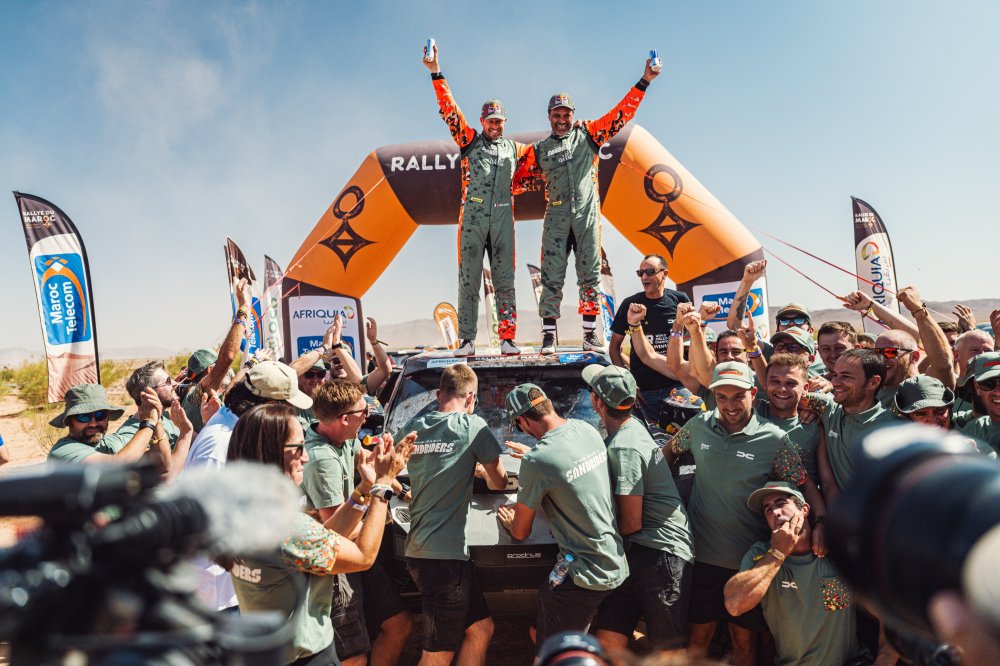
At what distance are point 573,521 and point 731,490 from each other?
780 millimetres

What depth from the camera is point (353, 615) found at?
9.24 feet

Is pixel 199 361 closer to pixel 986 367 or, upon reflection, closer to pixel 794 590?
pixel 794 590

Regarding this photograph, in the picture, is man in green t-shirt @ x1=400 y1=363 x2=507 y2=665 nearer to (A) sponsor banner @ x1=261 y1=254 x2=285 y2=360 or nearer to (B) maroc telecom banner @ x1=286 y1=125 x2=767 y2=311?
(B) maroc telecom banner @ x1=286 y1=125 x2=767 y2=311

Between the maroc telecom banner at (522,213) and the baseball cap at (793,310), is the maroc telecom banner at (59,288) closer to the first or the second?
the maroc telecom banner at (522,213)

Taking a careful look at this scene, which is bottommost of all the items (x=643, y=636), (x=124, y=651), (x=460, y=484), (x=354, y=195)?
(x=643, y=636)

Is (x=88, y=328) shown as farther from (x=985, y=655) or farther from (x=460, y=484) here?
(x=985, y=655)

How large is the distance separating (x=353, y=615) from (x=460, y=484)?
2.36ft

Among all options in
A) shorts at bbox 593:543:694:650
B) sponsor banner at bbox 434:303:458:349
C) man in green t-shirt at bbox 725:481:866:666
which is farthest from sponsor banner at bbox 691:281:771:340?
sponsor banner at bbox 434:303:458:349

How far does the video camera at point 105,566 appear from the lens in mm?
692

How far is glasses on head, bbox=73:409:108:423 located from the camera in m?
3.41

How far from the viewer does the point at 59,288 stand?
1109cm

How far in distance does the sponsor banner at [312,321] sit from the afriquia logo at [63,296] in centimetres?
496

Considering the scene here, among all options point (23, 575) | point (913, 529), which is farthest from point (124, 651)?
point (913, 529)

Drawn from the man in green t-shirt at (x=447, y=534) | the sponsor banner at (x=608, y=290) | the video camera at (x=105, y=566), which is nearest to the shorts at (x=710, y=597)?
the man in green t-shirt at (x=447, y=534)
